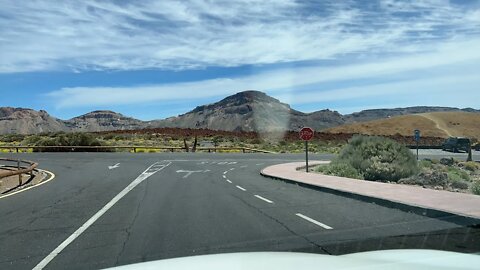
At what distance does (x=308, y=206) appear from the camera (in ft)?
45.3

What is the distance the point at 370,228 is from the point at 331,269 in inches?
233

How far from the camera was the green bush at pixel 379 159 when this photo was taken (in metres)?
24.2

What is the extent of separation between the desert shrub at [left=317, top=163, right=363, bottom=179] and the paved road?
25.4ft

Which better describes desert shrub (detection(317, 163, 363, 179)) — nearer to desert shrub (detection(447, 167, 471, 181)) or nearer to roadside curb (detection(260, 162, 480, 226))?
desert shrub (detection(447, 167, 471, 181))

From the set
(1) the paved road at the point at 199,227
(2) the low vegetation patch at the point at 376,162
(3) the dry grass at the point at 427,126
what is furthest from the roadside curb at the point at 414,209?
(3) the dry grass at the point at 427,126

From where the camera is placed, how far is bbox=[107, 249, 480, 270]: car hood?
487 centimetres

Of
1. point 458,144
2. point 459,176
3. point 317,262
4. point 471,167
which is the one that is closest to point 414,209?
point 317,262

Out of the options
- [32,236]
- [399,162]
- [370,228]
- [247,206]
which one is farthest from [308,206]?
[399,162]

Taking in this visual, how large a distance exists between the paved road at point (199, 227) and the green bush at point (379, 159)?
808 centimetres

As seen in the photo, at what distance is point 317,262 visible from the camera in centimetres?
505

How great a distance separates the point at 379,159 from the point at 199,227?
17105mm

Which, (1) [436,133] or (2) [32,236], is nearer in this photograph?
(2) [32,236]

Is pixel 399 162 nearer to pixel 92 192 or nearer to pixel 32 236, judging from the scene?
pixel 92 192

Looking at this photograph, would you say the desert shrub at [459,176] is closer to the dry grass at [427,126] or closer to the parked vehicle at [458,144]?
the parked vehicle at [458,144]
